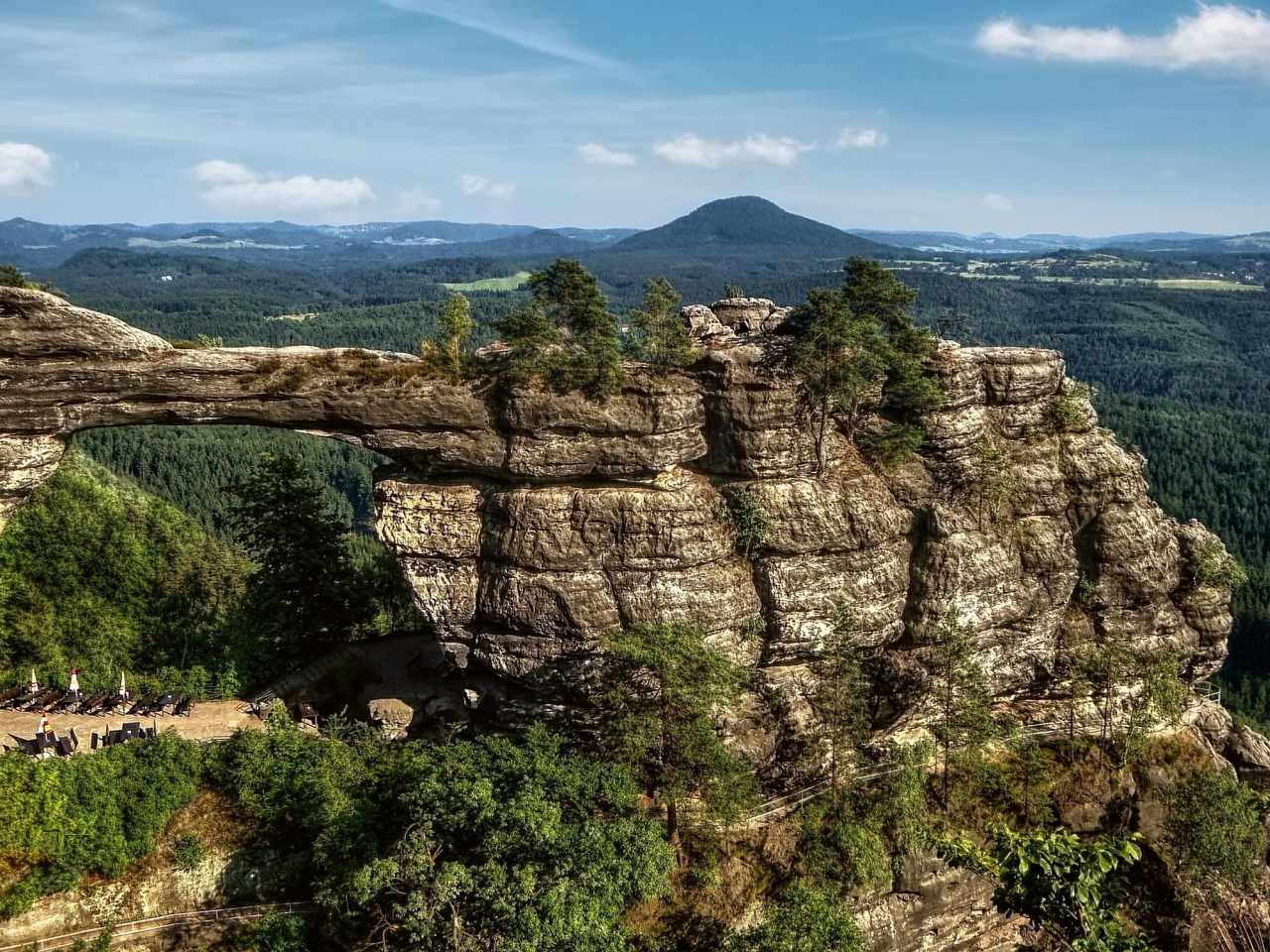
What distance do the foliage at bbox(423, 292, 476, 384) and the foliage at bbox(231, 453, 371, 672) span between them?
10.7 meters

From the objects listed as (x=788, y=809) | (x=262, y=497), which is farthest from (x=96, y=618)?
(x=788, y=809)

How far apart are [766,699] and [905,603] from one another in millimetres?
7636

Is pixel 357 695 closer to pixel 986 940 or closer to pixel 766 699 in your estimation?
pixel 766 699

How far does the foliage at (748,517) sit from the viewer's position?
33.5 m

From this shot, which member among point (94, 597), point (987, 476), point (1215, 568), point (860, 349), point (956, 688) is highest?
point (860, 349)

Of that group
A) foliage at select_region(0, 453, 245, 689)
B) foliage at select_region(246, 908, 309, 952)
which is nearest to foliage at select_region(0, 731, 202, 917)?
foliage at select_region(246, 908, 309, 952)

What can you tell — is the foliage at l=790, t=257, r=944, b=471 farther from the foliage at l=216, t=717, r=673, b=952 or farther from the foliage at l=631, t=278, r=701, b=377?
the foliage at l=216, t=717, r=673, b=952

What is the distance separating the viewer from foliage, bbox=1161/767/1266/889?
103 feet

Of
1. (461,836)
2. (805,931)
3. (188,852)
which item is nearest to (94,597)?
(188,852)

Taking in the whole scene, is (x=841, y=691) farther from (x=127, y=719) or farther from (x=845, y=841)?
(x=127, y=719)

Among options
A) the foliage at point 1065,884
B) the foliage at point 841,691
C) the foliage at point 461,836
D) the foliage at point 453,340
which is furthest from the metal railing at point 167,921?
the foliage at point 1065,884

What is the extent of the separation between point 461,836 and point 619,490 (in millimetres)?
13919

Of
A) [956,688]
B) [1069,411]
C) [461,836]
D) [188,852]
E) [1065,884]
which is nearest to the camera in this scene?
[1065,884]

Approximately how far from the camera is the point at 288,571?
3931cm
